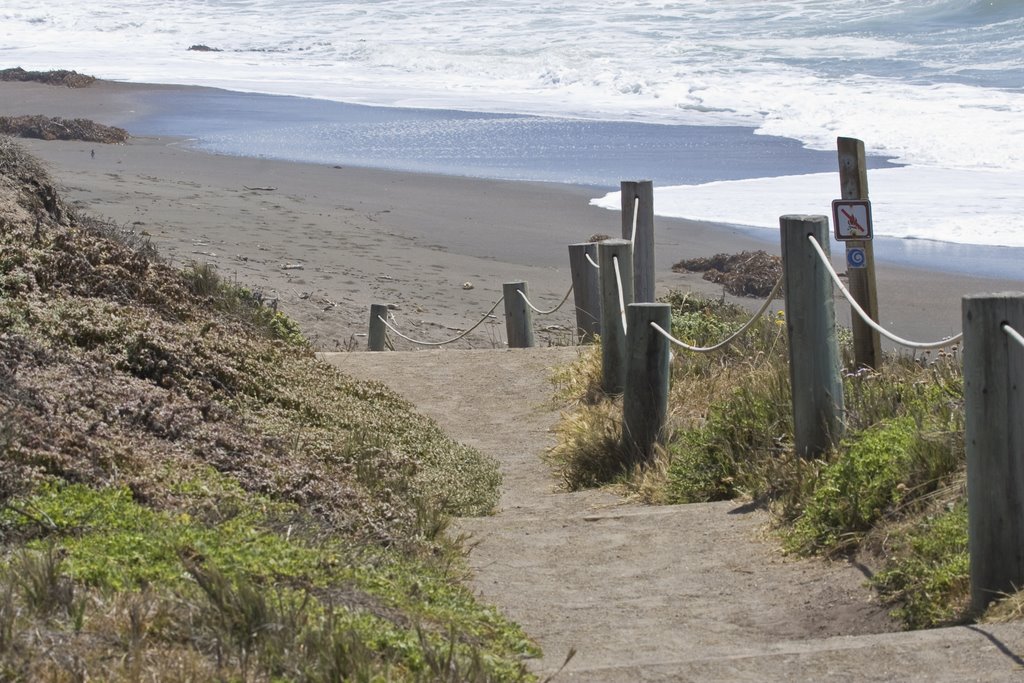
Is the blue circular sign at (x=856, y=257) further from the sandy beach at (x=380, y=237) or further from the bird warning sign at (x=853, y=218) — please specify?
the sandy beach at (x=380, y=237)

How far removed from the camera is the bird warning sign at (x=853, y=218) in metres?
6.76

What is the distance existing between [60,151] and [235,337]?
15.1 metres

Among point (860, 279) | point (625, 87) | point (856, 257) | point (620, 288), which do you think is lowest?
point (620, 288)

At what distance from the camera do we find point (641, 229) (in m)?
10.5

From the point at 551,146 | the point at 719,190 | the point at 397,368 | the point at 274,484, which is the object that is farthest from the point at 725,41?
the point at 274,484

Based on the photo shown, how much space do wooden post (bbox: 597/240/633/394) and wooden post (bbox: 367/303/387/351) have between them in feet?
12.9

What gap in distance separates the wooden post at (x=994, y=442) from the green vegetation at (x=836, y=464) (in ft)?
0.51

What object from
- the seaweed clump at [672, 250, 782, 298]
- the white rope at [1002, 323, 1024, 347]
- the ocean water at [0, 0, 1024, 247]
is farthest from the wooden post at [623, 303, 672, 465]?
the ocean water at [0, 0, 1024, 247]

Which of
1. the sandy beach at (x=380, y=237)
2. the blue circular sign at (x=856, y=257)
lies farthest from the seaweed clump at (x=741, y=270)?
the blue circular sign at (x=856, y=257)

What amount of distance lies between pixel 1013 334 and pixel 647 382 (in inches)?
139

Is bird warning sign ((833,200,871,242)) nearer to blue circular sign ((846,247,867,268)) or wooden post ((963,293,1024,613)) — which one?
blue circular sign ((846,247,867,268))

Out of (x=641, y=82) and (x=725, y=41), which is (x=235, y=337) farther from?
(x=725, y=41)

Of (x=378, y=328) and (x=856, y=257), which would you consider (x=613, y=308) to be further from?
(x=378, y=328)

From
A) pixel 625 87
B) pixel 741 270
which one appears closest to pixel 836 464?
pixel 741 270
